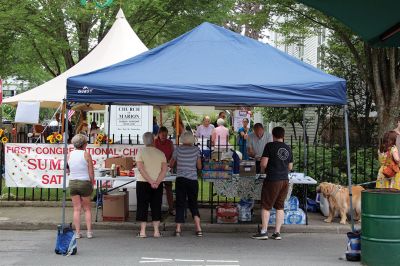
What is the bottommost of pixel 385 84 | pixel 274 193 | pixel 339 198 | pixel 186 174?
pixel 339 198

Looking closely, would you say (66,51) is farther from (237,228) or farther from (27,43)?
(237,228)

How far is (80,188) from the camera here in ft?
30.0

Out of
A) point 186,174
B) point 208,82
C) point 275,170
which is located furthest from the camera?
point 186,174

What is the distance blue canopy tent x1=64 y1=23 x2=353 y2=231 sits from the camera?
888cm

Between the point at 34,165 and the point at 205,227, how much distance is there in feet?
14.0

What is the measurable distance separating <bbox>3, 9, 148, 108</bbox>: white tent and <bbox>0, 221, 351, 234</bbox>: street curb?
4.41 metres

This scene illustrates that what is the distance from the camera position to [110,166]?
36.4 ft

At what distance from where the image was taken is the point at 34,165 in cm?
1241

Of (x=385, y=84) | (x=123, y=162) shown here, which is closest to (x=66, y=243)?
(x=123, y=162)

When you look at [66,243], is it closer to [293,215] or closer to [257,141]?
[293,215]

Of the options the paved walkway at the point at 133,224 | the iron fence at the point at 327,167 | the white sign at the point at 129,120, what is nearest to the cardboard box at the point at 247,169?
the paved walkway at the point at 133,224

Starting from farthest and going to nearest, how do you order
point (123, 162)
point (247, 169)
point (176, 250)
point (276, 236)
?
point (123, 162), point (247, 169), point (276, 236), point (176, 250)

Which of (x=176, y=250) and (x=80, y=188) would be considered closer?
(x=176, y=250)

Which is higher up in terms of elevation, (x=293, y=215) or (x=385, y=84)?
(x=385, y=84)
